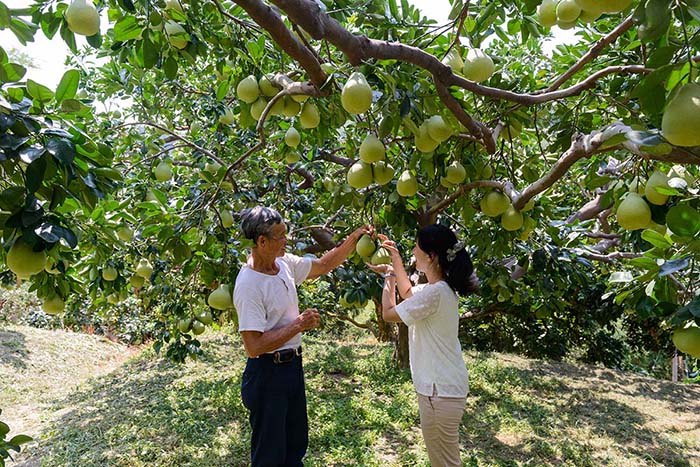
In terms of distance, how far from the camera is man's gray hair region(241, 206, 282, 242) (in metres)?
2.10

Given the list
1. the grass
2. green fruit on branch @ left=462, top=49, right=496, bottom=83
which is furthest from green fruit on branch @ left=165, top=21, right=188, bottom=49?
the grass

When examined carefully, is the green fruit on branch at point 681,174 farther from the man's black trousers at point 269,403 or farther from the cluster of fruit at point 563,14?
the man's black trousers at point 269,403

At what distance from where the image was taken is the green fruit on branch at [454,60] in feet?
5.48

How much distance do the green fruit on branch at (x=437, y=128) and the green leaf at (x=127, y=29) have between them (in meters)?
1.09

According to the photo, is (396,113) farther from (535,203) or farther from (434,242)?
(535,203)

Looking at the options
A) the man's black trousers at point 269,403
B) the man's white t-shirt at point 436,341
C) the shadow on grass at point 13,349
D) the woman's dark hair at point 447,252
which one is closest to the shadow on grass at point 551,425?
the man's white t-shirt at point 436,341

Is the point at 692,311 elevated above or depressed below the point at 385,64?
below

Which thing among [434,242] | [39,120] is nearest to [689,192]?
[434,242]

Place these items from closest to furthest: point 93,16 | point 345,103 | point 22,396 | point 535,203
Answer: point 345,103 < point 93,16 < point 535,203 < point 22,396

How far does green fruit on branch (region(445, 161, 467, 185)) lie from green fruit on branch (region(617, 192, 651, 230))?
0.78 meters

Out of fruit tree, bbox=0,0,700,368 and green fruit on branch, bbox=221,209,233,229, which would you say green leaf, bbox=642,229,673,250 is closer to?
fruit tree, bbox=0,0,700,368

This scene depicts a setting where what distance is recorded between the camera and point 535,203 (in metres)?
2.39

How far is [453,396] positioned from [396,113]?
1.33 m

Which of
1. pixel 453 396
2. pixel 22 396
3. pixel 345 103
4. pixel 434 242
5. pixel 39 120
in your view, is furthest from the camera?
pixel 22 396
